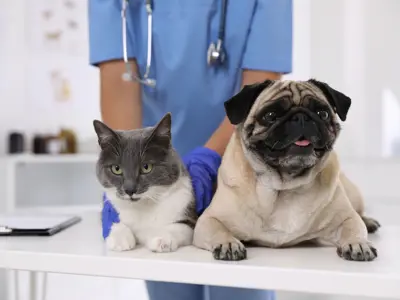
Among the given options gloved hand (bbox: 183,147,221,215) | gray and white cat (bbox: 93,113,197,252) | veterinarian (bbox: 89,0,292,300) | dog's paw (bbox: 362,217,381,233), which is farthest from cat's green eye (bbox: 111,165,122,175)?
dog's paw (bbox: 362,217,381,233)

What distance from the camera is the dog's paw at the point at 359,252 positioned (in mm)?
553

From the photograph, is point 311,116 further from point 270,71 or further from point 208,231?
point 270,71

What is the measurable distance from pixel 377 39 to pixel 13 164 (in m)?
1.59

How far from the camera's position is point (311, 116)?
565 mm

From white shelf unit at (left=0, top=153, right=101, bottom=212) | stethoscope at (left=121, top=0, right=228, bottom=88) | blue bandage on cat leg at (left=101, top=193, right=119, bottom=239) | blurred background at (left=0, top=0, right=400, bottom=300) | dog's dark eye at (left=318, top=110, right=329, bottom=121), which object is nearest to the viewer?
dog's dark eye at (left=318, top=110, right=329, bottom=121)

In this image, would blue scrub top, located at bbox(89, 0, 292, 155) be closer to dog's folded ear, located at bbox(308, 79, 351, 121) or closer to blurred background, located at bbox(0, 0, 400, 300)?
dog's folded ear, located at bbox(308, 79, 351, 121)

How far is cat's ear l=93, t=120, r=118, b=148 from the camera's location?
653 millimetres

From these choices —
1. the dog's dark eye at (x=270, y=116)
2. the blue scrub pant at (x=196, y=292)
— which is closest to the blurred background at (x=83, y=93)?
the blue scrub pant at (x=196, y=292)

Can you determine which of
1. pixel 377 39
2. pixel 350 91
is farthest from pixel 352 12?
pixel 350 91

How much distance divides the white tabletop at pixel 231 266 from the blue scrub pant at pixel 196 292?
254mm

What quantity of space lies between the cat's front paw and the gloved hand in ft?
0.36

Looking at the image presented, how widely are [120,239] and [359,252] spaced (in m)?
0.29

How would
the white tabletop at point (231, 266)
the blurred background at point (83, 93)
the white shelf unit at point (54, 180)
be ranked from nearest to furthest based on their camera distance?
the white tabletop at point (231, 266) < the blurred background at point (83, 93) < the white shelf unit at point (54, 180)

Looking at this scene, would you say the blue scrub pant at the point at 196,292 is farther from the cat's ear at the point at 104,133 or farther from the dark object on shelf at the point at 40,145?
the dark object on shelf at the point at 40,145
